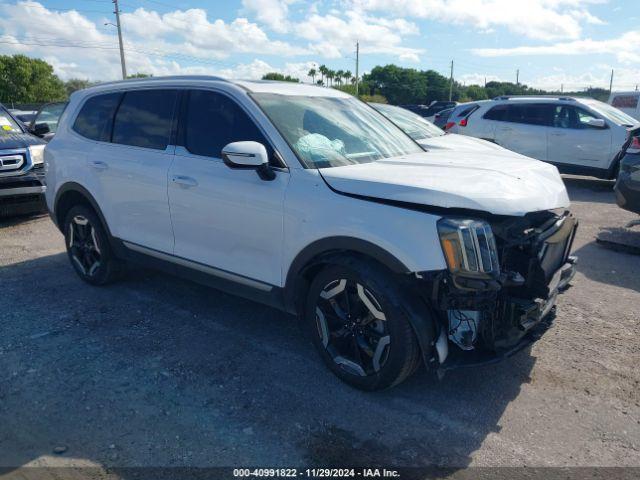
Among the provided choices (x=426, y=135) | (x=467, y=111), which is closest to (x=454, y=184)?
(x=426, y=135)

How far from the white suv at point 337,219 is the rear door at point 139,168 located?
15 millimetres

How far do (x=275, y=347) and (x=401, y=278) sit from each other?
1.36 meters

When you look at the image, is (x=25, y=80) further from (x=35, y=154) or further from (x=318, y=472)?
(x=318, y=472)

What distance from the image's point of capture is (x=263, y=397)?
3227mm

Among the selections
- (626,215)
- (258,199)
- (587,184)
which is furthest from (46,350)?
(587,184)

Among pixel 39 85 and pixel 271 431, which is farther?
pixel 39 85

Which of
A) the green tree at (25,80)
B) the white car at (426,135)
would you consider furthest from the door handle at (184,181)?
the green tree at (25,80)

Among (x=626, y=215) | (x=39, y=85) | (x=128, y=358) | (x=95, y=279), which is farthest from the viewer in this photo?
(x=39, y=85)

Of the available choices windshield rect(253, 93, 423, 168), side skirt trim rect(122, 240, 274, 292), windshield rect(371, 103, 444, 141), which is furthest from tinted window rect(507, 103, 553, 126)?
side skirt trim rect(122, 240, 274, 292)

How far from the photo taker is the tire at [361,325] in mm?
2971

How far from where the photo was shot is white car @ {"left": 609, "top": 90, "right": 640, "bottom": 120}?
1831 cm

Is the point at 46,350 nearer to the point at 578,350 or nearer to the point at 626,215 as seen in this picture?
the point at 578,350

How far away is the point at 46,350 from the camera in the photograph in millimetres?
3828

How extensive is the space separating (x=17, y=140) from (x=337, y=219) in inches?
277
